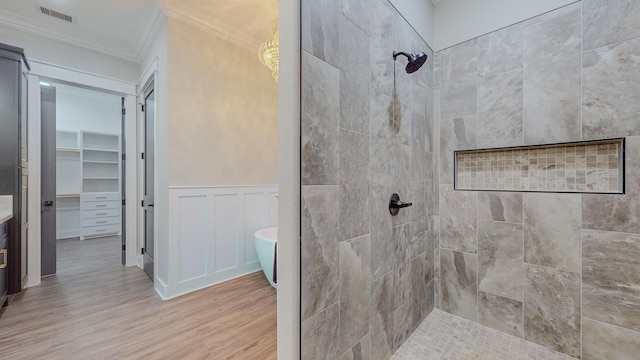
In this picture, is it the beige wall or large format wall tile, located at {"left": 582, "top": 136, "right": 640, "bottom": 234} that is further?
the beige wall

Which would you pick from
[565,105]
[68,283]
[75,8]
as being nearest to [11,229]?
[68,283]

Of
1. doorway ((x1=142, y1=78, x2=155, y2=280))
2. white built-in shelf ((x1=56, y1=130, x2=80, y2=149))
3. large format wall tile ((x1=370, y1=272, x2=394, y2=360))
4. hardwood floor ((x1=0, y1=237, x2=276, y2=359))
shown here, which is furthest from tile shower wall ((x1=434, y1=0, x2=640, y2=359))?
white built-in shelf ((x1=56, y1=130, x2=80, y2=149))

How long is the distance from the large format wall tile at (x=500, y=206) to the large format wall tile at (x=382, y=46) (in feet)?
3.67

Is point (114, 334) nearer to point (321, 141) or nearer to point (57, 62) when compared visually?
point (321, 141)

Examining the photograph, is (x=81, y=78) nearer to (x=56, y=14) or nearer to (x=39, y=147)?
(x=56, y=14)

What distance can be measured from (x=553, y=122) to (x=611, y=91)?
0.28 m

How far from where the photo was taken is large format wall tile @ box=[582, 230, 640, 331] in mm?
1370

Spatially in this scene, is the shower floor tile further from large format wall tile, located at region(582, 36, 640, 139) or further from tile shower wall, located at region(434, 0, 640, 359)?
large format wall tile, located at region(582, 36, 640, 139)

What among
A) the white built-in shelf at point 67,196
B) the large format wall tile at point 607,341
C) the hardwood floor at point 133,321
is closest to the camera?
the large format wall tile at point 607,341

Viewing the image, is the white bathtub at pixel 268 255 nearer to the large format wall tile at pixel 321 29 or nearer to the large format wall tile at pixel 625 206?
the large format wall tile at pixel 321 29

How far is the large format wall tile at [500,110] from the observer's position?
1731 mm

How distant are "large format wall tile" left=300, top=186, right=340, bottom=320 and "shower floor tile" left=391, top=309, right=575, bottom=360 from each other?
35.4 inches

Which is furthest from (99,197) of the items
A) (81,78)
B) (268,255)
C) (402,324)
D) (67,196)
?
(402,324)

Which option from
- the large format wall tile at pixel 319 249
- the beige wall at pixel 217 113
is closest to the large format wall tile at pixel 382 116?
the large format wall tile at pixel 319 249
